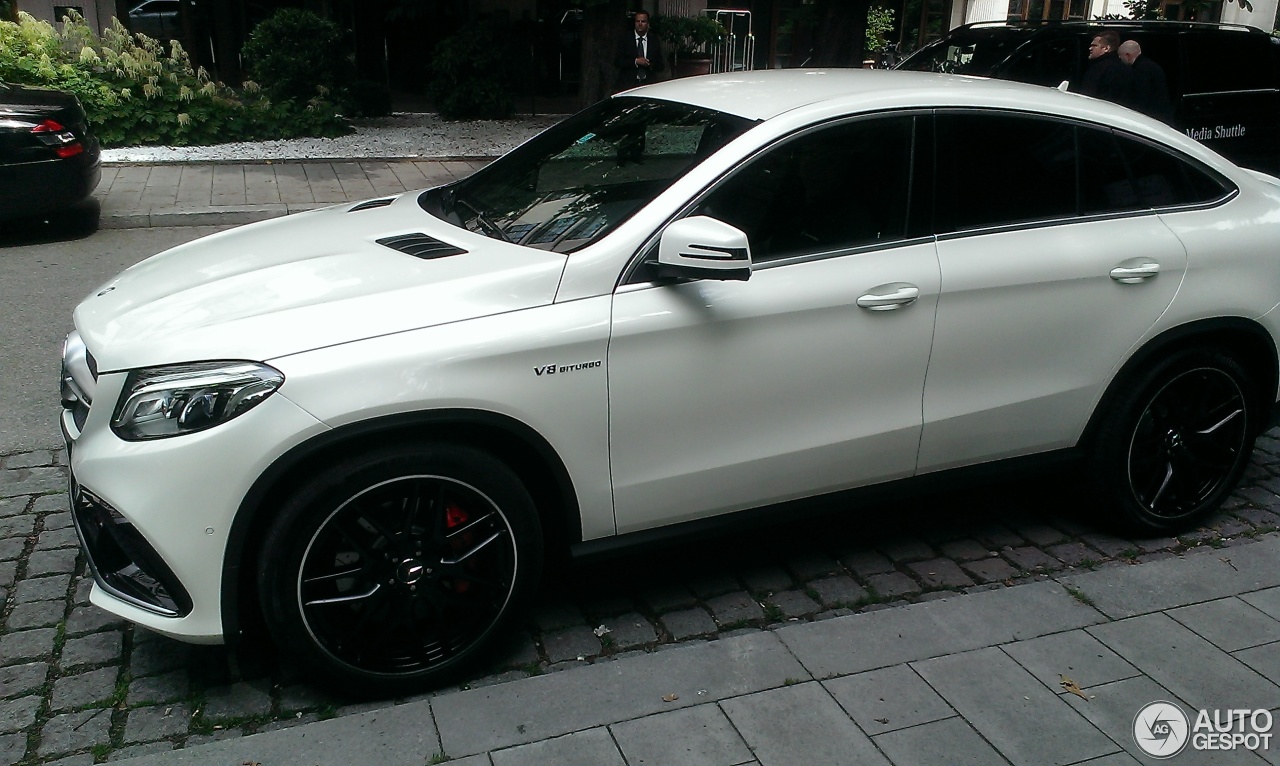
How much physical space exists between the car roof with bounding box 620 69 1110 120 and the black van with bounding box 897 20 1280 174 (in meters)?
5.53

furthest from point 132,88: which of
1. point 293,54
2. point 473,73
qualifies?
point 473,73

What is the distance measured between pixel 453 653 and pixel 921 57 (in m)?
8.60

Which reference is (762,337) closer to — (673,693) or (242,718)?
(673,693)

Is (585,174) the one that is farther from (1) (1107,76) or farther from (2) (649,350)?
(1) (1107,76)

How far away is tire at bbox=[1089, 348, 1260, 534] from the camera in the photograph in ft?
13.6

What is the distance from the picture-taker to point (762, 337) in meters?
3.46

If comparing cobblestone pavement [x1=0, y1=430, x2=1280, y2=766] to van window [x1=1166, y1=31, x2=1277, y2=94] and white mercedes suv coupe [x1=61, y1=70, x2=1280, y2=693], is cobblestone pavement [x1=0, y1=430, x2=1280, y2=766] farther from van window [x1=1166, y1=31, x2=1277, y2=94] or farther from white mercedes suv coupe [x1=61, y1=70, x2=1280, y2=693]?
van window [x1=1166, y1=31, x2=1277, y2=94]

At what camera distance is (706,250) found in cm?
320

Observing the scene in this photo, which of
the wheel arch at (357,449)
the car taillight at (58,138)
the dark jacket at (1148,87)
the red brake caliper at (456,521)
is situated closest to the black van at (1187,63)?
the dark jacket at (1148,87)

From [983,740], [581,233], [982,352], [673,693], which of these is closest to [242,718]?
[673,693]

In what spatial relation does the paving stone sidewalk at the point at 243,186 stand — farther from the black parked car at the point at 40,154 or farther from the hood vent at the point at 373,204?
the hood vent at the point at 373,204

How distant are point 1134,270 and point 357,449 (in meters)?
2.79

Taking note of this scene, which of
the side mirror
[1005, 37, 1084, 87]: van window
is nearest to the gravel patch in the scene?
[1005, 37, 1084, 87]: van window

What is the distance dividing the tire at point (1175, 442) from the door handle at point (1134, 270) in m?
0.36
